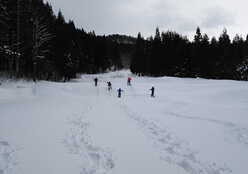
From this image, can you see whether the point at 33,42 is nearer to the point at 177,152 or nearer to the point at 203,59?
the point at 177,152

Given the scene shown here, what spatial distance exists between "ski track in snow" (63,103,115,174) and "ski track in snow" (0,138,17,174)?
5.07ft

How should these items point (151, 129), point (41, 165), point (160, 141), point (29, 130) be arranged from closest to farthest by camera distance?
point (41, 165) < point (160, 141) < point (29, 130) < point (151, 129)

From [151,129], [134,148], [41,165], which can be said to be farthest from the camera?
[151,129]

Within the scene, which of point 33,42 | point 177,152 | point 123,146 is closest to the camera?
point 177,152

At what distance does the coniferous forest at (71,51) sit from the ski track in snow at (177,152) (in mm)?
17191

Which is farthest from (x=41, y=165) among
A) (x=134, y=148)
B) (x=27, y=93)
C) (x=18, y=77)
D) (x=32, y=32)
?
(x=32, y=32)

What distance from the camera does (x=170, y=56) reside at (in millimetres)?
39094

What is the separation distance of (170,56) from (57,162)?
3947 cm

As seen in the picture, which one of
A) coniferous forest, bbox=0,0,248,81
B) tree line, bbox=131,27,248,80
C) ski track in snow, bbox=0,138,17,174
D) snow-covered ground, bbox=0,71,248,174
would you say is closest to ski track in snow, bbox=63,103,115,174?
snow-covered ground, bbox=0,71,248,174

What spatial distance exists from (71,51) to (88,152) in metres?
28.2

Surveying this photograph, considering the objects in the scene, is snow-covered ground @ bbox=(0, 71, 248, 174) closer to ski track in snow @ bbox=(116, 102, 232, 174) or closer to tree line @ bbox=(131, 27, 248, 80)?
ski track in snow @ bbox=(116, 102, 232, 174)

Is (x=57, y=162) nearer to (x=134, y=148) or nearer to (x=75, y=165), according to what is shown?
(x=75, y=165)

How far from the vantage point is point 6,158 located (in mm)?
4086

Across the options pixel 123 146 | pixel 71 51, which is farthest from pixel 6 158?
pixel 71 51
